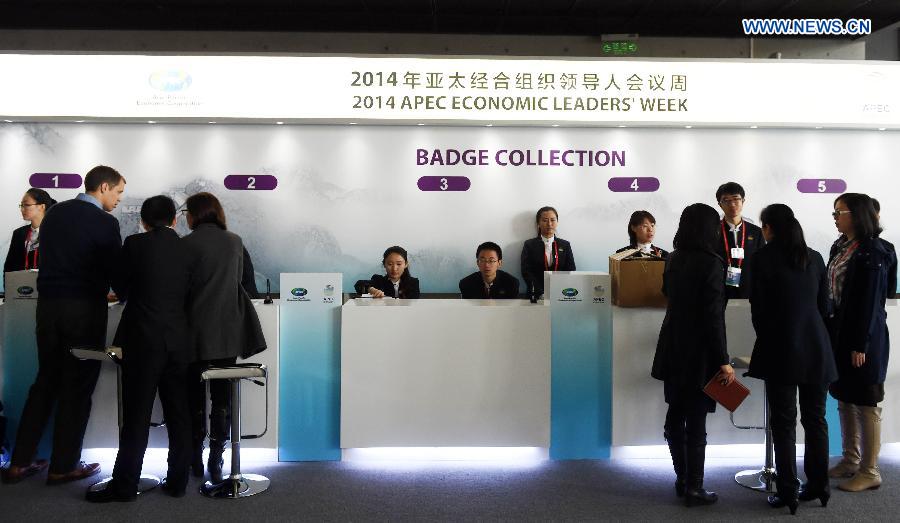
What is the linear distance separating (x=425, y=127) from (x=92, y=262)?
2.78 metres

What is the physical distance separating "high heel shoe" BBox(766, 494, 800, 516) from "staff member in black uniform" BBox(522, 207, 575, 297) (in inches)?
98.4

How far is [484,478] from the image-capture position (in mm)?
3420

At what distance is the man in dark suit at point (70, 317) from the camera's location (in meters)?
3.22

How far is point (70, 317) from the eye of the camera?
3.25 meters

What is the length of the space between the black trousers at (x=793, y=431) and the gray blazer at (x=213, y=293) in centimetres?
237

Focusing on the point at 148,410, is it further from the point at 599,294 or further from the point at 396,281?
the point at 599,294

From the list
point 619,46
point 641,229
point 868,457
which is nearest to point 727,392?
point 868,457

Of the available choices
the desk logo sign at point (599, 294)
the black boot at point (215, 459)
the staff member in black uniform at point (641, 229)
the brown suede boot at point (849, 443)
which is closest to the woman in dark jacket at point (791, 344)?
the brown suede boot at point (849, 443)

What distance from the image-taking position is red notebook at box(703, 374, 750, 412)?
9.58 feet

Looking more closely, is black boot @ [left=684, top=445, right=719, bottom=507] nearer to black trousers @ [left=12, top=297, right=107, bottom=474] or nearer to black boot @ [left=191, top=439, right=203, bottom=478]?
black boot @ [left=191, top=439, right=203, bottom=478]

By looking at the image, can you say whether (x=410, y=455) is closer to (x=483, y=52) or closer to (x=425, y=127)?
(x=425, y=127)

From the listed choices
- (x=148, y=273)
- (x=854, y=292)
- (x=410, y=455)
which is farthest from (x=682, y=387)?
(x=148, y=273)

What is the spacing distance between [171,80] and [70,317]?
2.41m

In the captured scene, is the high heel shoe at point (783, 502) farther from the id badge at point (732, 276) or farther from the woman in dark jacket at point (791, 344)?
the id badge at point (732, 276)
